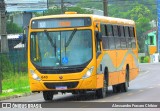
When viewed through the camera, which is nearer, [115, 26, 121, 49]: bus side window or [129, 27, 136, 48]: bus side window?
[115, 26, 121, 49]: bus side window

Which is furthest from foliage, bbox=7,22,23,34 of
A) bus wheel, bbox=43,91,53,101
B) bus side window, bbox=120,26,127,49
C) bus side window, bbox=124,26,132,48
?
bus wheel, bbox=43,91,53,101

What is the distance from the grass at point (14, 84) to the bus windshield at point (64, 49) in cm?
604

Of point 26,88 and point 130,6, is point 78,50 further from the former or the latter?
point 130,6

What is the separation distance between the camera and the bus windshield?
2216cm

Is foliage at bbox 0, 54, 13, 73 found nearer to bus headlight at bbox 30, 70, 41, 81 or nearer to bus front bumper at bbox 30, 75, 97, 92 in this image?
bus headlight at bbox 30, 70, 41, 81

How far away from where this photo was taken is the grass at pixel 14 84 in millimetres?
29953

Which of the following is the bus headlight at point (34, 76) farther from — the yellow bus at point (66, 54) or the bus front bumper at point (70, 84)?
the bus front bumper at point (70, 84)

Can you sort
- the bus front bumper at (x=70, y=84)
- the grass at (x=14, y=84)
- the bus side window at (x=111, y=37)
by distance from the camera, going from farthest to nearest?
the grass at (x=14, y=84)
the bus side window at (x=111, y=37)
the bus front bumper at (x=70, y=84)

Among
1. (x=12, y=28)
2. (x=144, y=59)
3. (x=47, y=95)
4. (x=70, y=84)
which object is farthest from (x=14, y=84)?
(x=144, y=59)

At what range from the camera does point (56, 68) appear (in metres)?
22.0

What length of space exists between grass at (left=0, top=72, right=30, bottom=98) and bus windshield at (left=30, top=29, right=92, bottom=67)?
604 cm

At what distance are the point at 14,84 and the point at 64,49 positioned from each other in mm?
13263

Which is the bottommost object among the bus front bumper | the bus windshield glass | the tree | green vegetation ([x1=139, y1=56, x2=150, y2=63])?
green vegetation ([x1=139, y1=56, x2=150, y2=63])

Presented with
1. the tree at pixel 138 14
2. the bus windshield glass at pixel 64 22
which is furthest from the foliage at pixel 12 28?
the tree at pixel 138 14
